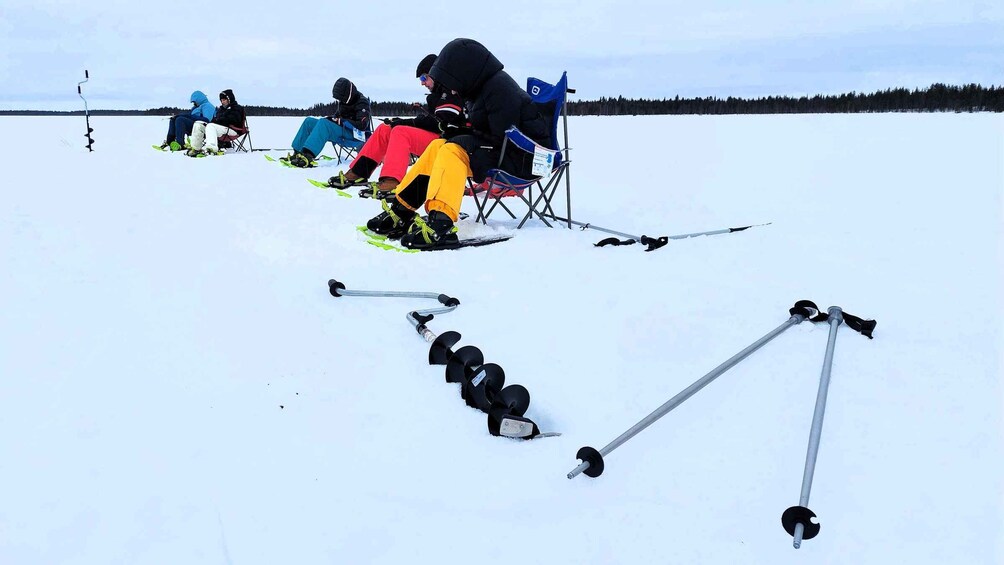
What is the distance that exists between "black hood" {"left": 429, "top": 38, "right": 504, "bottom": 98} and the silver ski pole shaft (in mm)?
2568

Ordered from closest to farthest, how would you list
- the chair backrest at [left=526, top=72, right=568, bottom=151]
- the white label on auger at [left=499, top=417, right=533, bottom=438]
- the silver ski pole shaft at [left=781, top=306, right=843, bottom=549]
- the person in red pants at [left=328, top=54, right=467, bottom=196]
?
the silver ski pole shaft at [left=781, top=306, right=843, bottom=549]
the white label on auger at [left=499, top=417, right=533, bottom=438]
the chair backrest at [left=526, top=72, right=568, bottom=151]
the person in red pants at [left=328, top=54, right=467, bottom=196]

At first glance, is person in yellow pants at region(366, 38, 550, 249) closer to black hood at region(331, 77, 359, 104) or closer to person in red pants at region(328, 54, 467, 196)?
person in red pants at region(328, 54, 467, 196)

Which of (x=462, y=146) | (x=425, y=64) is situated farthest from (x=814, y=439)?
(x=425, y=64)

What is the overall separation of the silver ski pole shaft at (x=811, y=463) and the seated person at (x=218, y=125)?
8888 millimetres

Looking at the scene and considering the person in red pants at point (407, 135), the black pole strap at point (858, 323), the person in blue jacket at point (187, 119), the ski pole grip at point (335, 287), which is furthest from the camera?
the person in blue jacket at point (187, 119)

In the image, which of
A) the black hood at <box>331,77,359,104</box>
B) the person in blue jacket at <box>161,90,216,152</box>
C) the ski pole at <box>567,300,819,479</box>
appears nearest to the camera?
the ski pole at <box>567,300,819,479</box>

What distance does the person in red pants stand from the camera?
414 centimetres

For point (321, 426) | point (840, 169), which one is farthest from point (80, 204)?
point (840, 169)

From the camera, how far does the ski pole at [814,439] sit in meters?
1.22

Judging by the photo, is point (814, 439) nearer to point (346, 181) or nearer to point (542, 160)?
point (542, 160)

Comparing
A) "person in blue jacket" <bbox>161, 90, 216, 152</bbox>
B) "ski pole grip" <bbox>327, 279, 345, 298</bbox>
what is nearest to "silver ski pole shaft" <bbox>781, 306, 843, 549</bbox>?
"ski pole grip" <bbox>327, 279, 345, 298</bbox>

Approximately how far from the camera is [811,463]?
1.40m

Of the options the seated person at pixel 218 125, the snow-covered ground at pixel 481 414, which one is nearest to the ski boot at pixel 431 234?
the snow-covered ground at pixel 481 414

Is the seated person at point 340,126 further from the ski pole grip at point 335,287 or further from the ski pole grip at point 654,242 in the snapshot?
the ski pole grip at point 335,287
